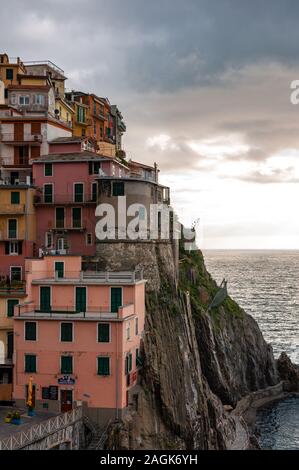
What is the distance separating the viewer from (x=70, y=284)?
184ft

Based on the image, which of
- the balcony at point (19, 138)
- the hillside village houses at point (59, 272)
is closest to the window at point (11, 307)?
the hillside village houses at point (59, 272)

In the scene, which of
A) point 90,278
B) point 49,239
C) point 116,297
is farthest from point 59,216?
point 116,297

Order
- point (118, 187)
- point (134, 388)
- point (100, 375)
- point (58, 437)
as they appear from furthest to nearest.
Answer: point (118, 187)
point (134, 388)
point (100, 375)
point (58, 437)

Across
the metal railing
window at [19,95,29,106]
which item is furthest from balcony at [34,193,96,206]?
window at [19,95,29,106]

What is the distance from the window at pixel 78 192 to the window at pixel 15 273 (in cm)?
1006

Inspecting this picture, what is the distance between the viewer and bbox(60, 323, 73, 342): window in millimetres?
52469

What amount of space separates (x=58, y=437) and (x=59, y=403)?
222 inches

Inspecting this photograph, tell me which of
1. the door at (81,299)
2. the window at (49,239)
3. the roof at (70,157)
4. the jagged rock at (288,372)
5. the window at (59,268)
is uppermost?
the roof at (70,157)

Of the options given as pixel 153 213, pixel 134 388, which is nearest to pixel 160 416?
pixel 134 388

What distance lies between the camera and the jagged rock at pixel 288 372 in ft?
320

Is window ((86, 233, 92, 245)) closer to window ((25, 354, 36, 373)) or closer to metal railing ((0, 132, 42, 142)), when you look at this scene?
metal railing ((0, 132, 42, 142))

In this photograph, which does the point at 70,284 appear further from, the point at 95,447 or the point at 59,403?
the point at 95,447

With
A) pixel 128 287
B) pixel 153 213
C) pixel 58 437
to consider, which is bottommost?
pixel 58 437

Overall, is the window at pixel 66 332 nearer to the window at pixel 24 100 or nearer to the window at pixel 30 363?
the window at pixel 30 363
